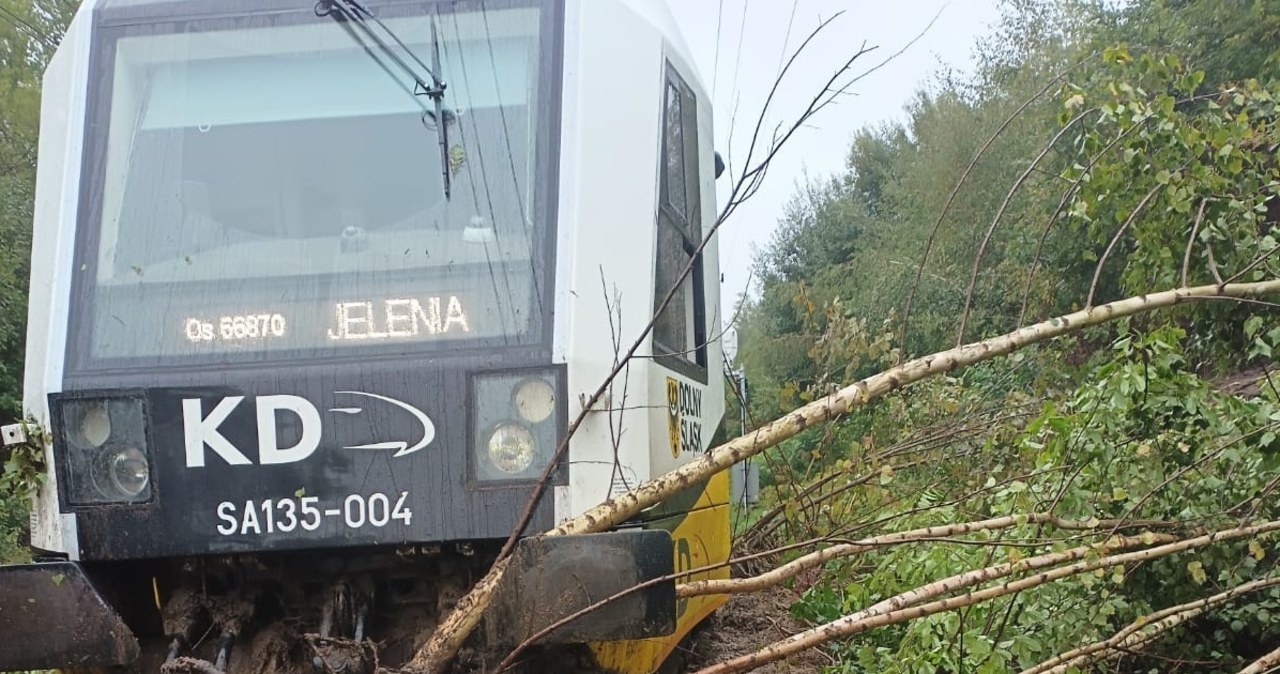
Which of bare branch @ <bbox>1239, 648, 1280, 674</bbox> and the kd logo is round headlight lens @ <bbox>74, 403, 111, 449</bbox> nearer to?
the kd logo

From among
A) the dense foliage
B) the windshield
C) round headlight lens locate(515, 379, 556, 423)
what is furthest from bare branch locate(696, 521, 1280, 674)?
the windshield

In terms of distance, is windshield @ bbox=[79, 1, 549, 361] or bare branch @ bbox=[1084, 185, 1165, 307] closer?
windshield @ bbox=[79, 1, 549, 361]

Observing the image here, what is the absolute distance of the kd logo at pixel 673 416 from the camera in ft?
12.6

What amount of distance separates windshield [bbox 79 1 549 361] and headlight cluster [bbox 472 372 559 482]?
14cm

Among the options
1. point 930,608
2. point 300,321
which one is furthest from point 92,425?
point 930,608

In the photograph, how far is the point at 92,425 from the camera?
335cm

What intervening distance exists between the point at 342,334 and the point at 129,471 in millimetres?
707

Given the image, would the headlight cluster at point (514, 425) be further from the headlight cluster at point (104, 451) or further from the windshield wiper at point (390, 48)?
the headlight cluster at point (104, 451)

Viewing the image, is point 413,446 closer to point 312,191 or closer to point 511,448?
point 511,448

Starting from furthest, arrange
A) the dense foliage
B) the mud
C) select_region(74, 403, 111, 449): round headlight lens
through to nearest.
→ the mud → the dense foliage → select_region(74, 403, 111, 449): round headlight lens

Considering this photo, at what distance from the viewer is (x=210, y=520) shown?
3281 millimetres

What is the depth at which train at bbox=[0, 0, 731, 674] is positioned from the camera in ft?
10.6

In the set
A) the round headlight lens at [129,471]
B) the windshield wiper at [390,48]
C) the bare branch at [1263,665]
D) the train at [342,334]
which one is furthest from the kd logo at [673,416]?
the bare branch at [1263,665]

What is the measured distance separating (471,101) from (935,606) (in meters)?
2.07
